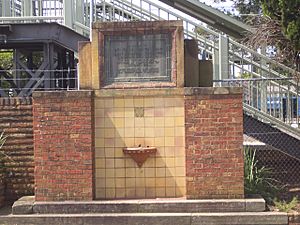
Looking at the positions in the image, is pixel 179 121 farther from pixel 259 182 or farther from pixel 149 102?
pixel 259 182

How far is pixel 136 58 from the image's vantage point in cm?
909

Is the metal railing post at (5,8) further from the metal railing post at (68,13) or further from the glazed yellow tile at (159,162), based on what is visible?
the glazed yellow tile at (159,162)

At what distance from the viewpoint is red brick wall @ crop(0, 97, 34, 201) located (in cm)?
986

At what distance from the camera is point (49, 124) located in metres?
8.91

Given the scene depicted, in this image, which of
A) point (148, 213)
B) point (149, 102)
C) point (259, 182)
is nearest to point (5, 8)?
point (149, 102)

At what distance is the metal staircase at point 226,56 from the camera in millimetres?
11109

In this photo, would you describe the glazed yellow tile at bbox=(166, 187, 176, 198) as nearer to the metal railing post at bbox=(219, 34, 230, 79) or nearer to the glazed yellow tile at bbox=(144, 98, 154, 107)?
the glazed yellow tile at bbox=(144, 98, 154, 107)

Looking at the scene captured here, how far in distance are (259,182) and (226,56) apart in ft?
9.49

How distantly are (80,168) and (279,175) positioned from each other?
4773 millimetres

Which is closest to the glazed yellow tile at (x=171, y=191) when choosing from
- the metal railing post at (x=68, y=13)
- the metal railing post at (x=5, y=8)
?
the metal railing post at (x=68, y=13)

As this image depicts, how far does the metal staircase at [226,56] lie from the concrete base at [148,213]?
272cm

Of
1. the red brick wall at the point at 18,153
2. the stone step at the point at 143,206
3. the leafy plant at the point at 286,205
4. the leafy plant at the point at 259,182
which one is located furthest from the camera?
the red brick wall at the point at 18,153

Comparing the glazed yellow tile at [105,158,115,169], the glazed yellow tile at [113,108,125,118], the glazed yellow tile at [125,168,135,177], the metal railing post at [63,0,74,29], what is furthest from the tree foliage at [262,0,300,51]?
the metal railing post at [63,0,74,29]

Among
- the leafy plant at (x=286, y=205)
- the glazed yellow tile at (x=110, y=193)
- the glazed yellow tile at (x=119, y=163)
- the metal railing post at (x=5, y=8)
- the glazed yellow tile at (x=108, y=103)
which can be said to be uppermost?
the metal railing post at (x=5, y=8)
